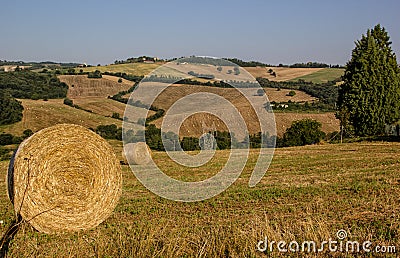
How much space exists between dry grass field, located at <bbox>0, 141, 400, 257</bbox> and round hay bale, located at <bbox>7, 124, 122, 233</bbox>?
0.33 metres

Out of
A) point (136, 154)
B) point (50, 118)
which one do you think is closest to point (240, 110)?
point (136, 154)

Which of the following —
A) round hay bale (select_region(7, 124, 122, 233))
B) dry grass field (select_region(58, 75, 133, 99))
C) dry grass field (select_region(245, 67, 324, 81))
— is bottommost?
round hay bale (select_region(7, 124, 122, 233))

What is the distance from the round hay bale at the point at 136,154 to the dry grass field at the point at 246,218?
297cm

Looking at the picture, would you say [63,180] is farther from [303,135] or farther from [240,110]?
[303,135]

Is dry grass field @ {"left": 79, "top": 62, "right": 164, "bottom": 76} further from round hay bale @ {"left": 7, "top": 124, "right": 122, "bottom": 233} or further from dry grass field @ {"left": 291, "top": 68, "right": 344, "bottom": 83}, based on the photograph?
round hay bale @ {"left": 7, "top": 124, "right": 122, "bottom": 233}

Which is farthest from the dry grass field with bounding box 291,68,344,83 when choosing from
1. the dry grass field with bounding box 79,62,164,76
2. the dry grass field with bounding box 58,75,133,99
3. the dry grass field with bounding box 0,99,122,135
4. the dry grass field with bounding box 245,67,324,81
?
the dry grass field with bounding box 0,99,122,135

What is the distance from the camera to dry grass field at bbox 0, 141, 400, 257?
639cm

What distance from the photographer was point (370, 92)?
3788cm

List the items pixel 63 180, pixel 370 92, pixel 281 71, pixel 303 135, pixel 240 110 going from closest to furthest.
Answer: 1. pixel 63 180
2. pixel 240 110
3. pixel 370 92
4. pixel 303 135
5. pixel 281 71

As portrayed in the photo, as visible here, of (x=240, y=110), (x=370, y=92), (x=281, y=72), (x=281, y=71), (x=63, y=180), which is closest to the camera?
(x=63, y=180)

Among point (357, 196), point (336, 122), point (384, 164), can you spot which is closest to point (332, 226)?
point (357, 196)

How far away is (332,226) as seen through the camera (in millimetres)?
7961

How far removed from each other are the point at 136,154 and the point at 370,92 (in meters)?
24.8

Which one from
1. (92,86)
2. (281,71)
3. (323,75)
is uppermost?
(281,71)
